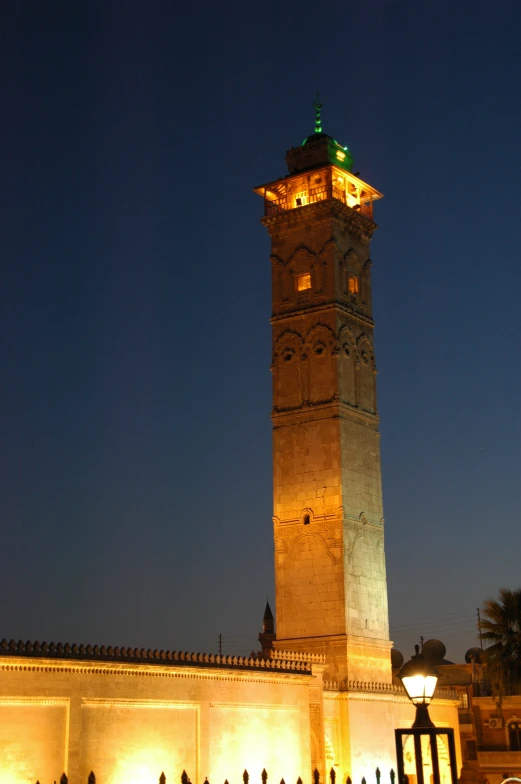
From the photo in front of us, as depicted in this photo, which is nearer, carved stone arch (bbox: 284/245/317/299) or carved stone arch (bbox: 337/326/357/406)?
carved stone arch (bbox: 337/326/357/406)

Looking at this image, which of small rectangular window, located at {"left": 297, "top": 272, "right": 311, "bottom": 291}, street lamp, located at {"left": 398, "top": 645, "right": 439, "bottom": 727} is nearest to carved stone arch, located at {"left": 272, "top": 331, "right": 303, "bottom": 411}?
small rectangular window, located at {"left": 297, "top": 272, "right": 311, "bottom": 291}

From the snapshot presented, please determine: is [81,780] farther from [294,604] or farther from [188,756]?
[294,604]

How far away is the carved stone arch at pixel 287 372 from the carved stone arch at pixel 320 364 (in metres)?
0.39

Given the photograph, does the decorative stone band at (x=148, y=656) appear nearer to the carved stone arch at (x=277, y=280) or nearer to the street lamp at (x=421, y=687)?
the street lamp at (x=421, y=687)

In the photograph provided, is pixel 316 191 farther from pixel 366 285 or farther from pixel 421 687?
pixel 421 687

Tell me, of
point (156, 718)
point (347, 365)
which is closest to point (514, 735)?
point (347, 365)

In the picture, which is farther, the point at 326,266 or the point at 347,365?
the point at 326,266

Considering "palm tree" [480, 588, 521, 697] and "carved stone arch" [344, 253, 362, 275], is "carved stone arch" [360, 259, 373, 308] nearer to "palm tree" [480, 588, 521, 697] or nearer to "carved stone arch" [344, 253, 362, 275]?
"carved stone arch" [344, 253, 362, 275]

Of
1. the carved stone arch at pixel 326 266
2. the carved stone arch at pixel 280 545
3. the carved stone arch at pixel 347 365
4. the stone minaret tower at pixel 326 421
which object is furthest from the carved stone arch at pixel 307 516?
the carved stone arch at pixel 326 266

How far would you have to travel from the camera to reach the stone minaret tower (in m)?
34.0

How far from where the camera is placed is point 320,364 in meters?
36.1

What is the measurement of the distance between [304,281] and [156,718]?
18.7 metres

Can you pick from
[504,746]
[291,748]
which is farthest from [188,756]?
[504,746]

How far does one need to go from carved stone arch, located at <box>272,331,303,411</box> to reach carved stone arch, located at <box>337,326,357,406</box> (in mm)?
1546
